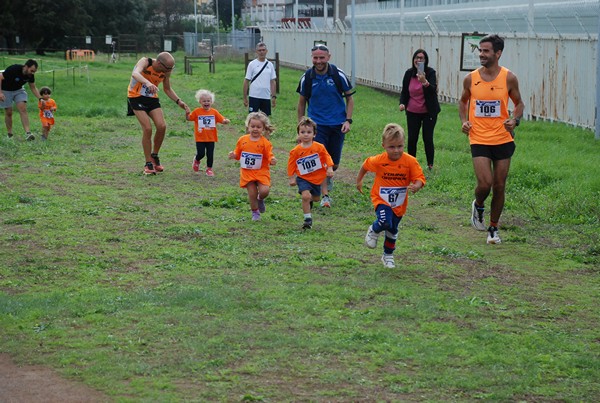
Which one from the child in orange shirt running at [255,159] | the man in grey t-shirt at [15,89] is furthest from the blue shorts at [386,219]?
the man in grey t-shirt at [15,89]

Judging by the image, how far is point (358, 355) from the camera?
21.6ft

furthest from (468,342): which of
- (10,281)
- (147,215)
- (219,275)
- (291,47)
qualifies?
(291,47)

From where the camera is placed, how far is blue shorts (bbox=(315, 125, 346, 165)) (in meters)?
12.9

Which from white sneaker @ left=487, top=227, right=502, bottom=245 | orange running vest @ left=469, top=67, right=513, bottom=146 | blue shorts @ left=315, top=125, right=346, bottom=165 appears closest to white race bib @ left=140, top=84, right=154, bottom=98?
blue shorts @ left=315, top=125, right=346, bottom=165

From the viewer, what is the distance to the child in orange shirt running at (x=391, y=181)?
9.34 metres

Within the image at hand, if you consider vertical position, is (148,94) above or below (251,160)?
above

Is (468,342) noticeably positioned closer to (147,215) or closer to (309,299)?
(309,299)

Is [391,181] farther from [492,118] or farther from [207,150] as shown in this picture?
[207,150]

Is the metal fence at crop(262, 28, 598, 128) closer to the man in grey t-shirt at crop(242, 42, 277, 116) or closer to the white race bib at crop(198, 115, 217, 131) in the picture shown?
the man in grey t-shirt at crop(242, 42, 277, 116)

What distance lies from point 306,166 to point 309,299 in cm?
377

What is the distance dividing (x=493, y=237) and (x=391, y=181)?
194 centimetres

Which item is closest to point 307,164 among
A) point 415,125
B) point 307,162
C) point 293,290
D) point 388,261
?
point 307,162

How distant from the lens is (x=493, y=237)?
10.8 m

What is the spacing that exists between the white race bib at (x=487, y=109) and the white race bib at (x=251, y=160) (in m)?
2.72
